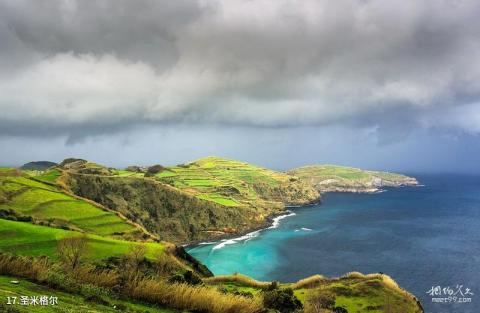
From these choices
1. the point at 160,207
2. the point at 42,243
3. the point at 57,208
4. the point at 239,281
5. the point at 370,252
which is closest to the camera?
the point at 239,281

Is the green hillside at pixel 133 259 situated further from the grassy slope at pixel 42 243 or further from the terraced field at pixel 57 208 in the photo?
the terraced field at pixel 57 208

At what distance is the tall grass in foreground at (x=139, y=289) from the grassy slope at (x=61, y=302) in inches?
14.5

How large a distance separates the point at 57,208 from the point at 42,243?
4499 centimetres

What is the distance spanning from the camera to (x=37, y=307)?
37.6 ft

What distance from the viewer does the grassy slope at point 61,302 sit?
1147 centimetres

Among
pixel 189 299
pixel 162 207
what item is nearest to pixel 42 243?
pixel 189 299

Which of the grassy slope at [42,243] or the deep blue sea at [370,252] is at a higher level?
the grassy slope at [42,243]

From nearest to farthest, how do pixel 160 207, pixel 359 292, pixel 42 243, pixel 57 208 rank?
pixel 359 292 → pixel 42 243 → pixel 57 208 → pixel 160 207

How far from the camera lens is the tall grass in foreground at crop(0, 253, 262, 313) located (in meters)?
14.5

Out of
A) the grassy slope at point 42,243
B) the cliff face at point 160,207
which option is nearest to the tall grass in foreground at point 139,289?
the grassy slope at point 42,243

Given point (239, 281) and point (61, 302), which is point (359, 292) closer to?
point (239, 281)

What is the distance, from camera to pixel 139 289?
15445mm

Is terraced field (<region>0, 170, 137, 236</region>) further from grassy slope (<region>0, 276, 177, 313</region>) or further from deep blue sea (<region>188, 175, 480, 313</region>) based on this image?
grassy slope (<region>0, 276, 177, 313</region>)

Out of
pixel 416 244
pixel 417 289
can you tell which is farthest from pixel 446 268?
pixel 416 244
